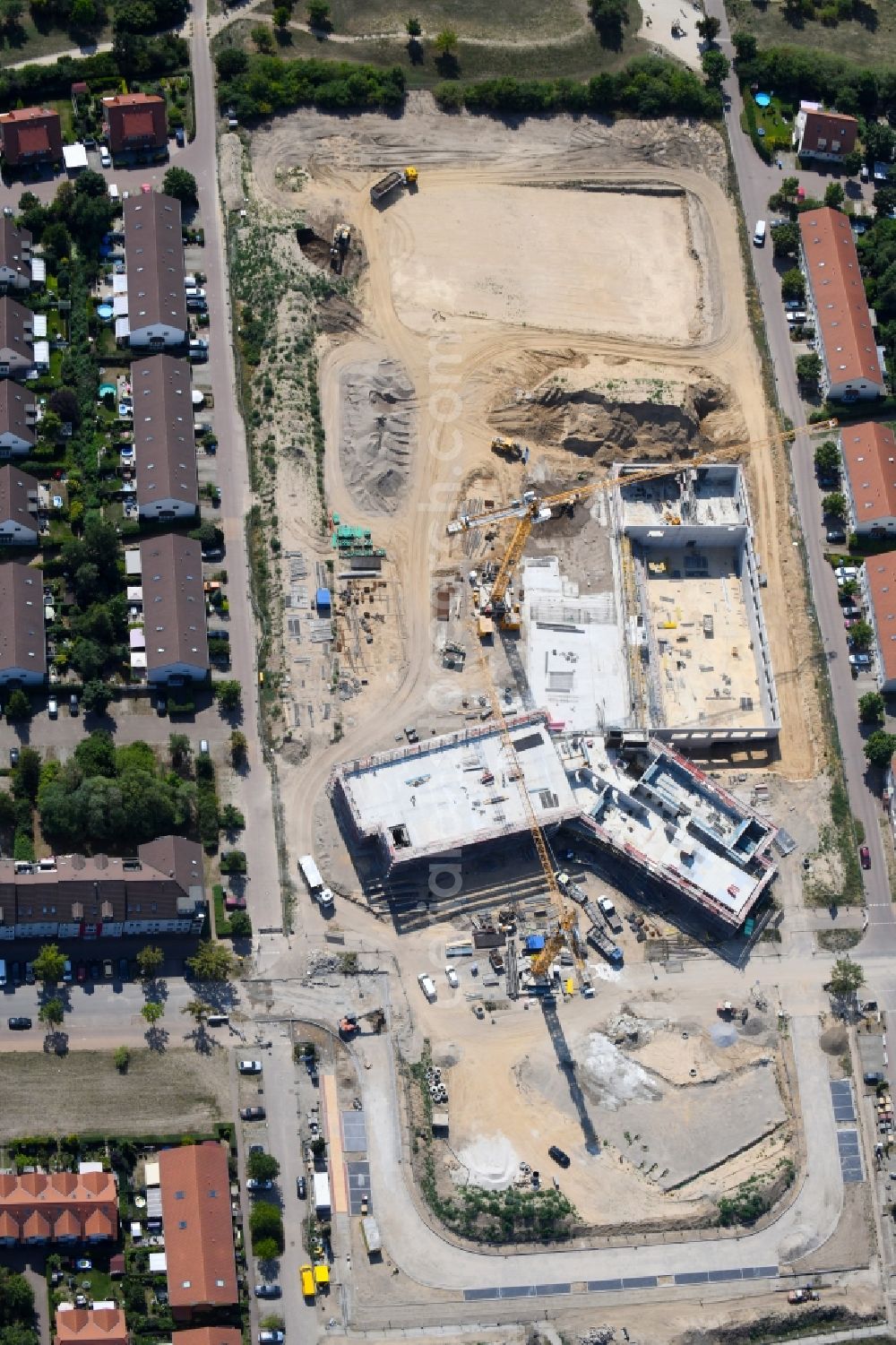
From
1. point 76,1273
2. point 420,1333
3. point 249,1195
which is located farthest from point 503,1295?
point 76,1273

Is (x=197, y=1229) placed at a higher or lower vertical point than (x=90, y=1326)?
higher

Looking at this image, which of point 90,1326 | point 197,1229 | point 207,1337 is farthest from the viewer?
point 197,1229

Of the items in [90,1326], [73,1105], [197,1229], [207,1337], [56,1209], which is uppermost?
[73,1105]

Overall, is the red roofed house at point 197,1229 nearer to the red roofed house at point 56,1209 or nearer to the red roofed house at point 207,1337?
the red roofed house at point 207,1337

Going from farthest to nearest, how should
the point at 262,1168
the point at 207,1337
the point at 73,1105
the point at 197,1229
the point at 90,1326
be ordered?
the point at 73,1105, the point at 262,1168, the point at 197,1229, the point at 207,1337, the point at 90,1326

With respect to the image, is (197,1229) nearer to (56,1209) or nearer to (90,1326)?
(90,1326)

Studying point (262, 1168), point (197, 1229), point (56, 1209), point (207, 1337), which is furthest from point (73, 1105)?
point (207, 1337)

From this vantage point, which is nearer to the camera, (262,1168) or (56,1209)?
(56,1209)

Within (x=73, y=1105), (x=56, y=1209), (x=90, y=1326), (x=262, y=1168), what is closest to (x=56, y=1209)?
(x=56, y=1209)
